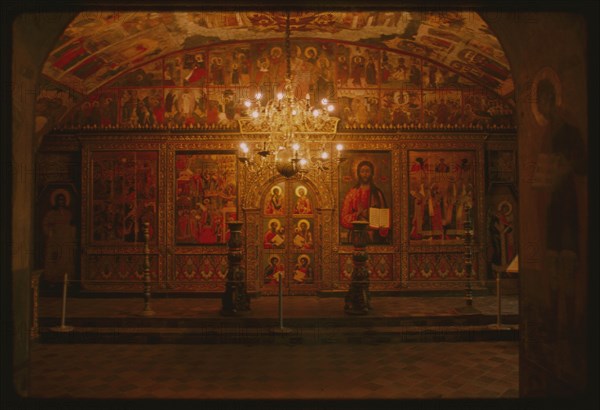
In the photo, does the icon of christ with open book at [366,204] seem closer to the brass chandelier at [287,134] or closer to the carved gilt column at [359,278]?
the brass chandelier at [287,134]

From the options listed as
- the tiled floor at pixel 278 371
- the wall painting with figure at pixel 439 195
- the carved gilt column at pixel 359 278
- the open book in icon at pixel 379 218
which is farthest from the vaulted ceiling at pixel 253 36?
the tiled floor at pixel 278 371

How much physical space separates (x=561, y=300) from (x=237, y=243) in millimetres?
6618

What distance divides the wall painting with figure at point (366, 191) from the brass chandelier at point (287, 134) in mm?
505

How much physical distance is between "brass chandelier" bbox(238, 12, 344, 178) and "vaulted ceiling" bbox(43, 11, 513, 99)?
1.36 metres

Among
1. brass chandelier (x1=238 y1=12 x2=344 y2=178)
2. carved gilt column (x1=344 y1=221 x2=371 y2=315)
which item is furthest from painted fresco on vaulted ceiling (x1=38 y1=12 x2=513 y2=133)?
carved gilt column (x1=344 y1=221 x2=371 y2=315)

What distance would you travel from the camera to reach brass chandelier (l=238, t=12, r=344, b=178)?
26.6 feet

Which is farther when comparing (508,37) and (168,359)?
(168,359)

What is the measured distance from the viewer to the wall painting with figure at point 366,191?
37.9 feet

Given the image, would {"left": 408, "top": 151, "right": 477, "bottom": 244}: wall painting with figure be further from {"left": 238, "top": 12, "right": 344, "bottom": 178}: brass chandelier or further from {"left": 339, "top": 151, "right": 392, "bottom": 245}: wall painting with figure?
{"left": 238, "top": 12, "right": 344, "bottom": 178}: brass chandelier

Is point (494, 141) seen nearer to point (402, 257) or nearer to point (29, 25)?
point (402, 257)

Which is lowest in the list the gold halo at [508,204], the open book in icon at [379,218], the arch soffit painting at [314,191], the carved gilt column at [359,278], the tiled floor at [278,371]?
the tiled floor at [278,371]

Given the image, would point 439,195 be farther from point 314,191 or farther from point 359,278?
point 359,278

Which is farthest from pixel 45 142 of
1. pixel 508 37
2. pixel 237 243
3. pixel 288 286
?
pixel 508 37

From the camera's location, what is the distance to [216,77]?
11641 mm
